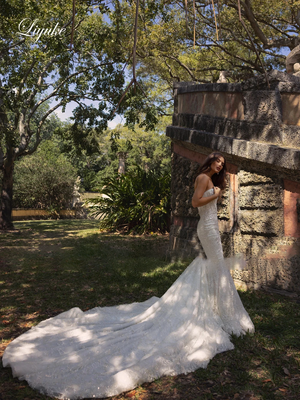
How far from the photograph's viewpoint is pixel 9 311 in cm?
514

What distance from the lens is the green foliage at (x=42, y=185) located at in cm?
2353

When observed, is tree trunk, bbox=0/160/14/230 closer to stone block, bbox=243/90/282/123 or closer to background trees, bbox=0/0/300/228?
background trees, bbox=0/0/300/228

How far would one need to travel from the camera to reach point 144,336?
148 inches

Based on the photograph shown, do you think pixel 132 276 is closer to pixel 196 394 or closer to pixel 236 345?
pixel 236 345

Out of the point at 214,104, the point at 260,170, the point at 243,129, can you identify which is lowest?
the point at 260,170

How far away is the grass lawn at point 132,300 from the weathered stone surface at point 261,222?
992 mm

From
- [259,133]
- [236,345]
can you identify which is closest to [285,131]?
[259,133]

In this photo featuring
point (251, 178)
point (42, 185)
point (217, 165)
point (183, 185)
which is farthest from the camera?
point (42, 185)

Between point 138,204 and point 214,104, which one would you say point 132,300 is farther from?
point 138,204

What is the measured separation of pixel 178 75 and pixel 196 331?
1761 centimetres

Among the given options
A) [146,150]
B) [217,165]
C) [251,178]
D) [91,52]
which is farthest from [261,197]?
[146,150]

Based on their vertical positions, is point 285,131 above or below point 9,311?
above

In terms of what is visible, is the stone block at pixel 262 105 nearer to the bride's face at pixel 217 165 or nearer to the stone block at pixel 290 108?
the stone block at pixel 290 108

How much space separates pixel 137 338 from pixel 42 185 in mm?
21258
